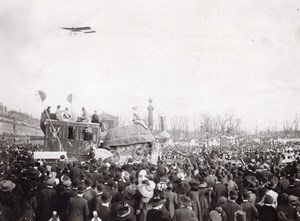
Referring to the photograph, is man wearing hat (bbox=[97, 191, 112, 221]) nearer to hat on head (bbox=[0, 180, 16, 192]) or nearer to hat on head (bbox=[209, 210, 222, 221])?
hat on head (bbox=[0, 180, 16, 192])

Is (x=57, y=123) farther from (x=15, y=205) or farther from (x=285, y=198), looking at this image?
(x=285, y=198)

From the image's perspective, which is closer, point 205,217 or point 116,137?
point 205,217

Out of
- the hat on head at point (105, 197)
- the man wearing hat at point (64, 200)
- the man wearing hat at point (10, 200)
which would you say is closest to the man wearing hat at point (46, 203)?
the man wearing hat at point (64, 200)

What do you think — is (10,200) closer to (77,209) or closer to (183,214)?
(77,209)

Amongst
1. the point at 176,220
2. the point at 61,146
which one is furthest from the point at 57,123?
the point at 176,220

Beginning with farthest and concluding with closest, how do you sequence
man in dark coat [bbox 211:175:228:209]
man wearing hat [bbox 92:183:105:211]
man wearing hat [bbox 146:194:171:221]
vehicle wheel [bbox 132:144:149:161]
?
vehicle wheel [bbox 132:144:149:161] → man in dark coat [bbox 211:175:228:209] → man wearing hat [bbox 92:183:105:211] → man wearing hat [bbox 146:194:171:221]

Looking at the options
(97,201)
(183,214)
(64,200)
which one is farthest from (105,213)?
(183,214)

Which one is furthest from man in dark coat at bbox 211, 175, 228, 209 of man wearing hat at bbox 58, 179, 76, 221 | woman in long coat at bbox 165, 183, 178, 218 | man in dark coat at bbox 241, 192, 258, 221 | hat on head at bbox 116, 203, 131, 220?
man wearing hat at bbox 58, 179, 76, 221
